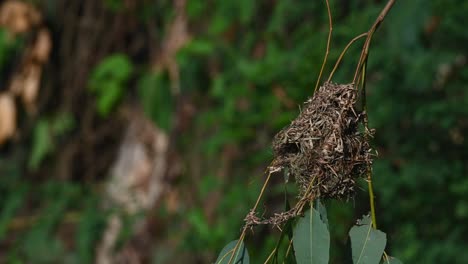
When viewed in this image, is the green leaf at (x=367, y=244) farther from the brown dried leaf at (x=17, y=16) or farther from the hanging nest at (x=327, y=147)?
the brown dried leaf at (x=17, y=16)

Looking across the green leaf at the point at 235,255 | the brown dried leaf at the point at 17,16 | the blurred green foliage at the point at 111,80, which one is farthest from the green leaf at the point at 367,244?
the brown dried leaf at the point at 17,16

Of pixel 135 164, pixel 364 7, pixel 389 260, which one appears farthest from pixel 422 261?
pixel 135 164

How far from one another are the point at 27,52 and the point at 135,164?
3.75 ft

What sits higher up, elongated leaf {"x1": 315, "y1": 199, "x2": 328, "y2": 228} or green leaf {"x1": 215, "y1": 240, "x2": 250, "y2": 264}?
elongated leaf {"x1": 315, "y1": 199, "x2": 328, "y2": 228}

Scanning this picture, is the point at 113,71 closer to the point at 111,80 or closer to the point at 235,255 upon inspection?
the point at 111,80

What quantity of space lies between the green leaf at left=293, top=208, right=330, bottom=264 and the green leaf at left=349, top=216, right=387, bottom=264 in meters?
Answer: 0.07

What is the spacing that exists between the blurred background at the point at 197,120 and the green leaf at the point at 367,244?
0.08 m

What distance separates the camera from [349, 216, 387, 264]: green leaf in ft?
6.45

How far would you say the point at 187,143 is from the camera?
5762 mm

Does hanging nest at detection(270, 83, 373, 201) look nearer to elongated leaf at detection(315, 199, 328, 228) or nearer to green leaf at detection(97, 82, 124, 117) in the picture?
elongated leaf at detection(315, 199, 328, 228)

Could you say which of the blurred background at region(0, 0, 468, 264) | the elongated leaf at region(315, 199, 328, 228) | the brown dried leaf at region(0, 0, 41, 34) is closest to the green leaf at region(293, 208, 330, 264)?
the elongated leaf at region(315, 199, 328, 228)

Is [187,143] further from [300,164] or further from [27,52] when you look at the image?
[300,164]

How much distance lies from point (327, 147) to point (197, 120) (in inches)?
133

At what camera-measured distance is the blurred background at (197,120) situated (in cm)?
435
